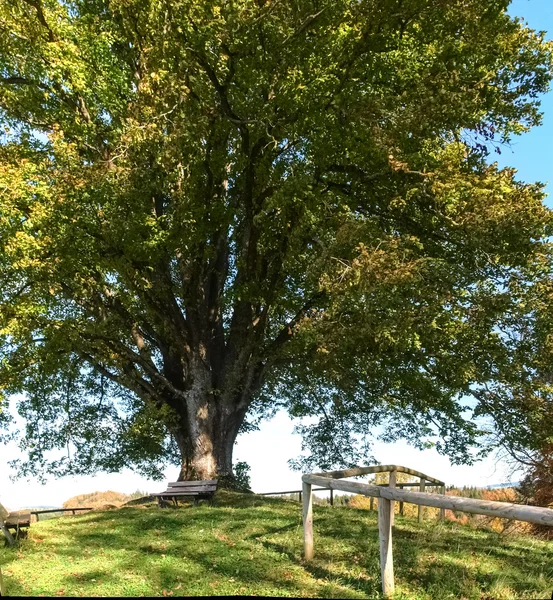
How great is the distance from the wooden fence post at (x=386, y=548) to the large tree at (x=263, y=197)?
15.9 ft

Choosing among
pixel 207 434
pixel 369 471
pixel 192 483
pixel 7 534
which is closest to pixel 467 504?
pixel 369 471

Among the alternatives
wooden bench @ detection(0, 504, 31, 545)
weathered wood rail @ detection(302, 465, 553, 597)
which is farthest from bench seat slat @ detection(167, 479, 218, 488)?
weathered wood rail @ detection(302, 465, 553, 597)

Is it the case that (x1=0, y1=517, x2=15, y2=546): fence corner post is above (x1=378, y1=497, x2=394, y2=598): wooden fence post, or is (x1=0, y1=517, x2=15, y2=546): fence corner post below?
below

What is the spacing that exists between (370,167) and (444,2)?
3.92 metres

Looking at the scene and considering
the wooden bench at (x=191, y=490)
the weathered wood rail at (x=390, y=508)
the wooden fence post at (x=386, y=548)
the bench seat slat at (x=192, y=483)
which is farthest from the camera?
the bench seat slat at (x=192, y=483)

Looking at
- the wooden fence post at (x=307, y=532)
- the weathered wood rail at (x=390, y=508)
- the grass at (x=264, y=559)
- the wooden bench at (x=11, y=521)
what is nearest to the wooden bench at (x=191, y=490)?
the grass at (x=264, y=559)

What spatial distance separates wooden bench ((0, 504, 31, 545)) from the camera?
8.94m

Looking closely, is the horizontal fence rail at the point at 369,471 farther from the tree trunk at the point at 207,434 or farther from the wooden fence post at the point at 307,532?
the tree trunk at the point at 207,434

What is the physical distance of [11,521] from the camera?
9.17m

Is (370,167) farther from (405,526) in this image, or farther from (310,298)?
(405,526)

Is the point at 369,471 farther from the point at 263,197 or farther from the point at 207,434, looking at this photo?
the point at 263,197

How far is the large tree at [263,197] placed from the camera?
37.9 ft

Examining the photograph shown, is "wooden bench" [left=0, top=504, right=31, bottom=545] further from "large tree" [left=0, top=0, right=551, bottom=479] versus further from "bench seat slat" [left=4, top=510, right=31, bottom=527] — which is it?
"large tree" [left=0, top=0, right=551, bottom=479]

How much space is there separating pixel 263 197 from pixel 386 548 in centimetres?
1007
